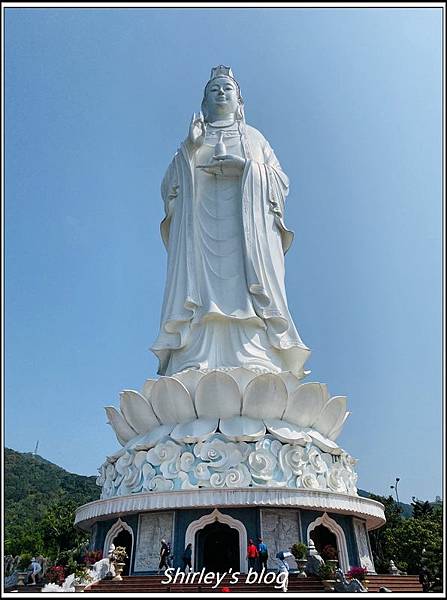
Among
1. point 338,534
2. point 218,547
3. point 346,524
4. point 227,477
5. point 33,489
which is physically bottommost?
point 218,547

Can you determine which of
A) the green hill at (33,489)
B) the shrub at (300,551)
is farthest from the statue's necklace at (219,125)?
the green hill at (33,489)

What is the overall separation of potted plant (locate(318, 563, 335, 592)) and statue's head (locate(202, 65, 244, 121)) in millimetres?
12244

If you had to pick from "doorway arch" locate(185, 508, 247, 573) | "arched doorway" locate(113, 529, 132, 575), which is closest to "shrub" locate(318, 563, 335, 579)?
"doorway arch" locate(185, 508, 247, 573)

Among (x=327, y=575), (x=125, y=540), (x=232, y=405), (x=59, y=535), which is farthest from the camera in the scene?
(x=59, y=535)

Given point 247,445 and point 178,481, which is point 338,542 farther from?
point 178,481

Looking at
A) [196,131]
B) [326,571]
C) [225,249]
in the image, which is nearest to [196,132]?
[196,131]

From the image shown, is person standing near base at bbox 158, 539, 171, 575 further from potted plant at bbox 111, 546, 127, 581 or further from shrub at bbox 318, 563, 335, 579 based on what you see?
shrub at bbox 318, 563, 335, 579

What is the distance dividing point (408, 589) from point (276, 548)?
7.65ft

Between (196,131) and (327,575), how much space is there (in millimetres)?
11003

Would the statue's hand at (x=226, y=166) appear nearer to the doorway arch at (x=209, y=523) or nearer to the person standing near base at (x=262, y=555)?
the doorway arch at (x=209, y=523)

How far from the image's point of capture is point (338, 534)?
35.8 ft

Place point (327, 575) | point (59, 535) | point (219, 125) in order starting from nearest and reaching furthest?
point (327, 575) → point (219, 125) → point (59, 535)

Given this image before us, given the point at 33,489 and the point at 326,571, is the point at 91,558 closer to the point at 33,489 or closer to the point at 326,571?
the point at 326,571

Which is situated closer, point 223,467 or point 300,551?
point 300,551
